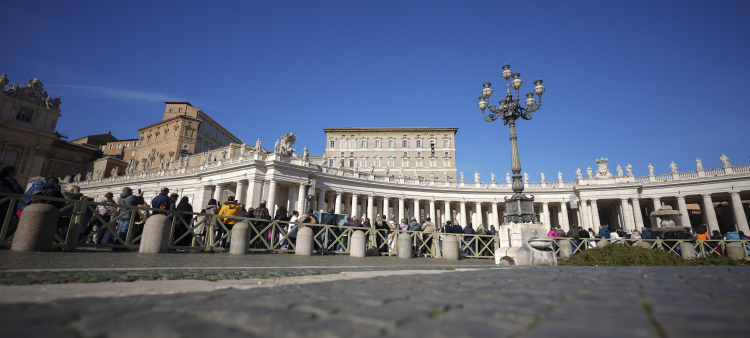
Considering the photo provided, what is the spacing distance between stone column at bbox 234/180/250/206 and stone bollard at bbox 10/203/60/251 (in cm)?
2901

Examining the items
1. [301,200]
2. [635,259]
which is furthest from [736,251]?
[301,200]

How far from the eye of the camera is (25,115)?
49.9 m

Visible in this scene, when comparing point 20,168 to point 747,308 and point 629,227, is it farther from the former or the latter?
point 629,227

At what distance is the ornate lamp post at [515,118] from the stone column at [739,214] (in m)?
38.7

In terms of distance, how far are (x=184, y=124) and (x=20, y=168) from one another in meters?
22.4

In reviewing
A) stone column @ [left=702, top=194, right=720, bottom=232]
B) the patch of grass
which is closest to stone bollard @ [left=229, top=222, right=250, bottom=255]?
the patch of grass

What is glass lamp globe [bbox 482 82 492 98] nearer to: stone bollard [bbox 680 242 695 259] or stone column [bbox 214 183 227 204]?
stone bollard [bbox 680 242 695 259]

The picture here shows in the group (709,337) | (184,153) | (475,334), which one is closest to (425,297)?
(475,334)

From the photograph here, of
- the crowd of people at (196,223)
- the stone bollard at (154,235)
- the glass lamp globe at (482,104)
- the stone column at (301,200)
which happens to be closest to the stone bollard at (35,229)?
the crowd of people at (196,223)

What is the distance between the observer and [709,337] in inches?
46.4

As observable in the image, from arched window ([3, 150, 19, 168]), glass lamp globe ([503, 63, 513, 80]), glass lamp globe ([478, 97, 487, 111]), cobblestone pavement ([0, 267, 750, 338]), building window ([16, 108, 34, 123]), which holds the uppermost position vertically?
building window ([16, 108, 34, 123])

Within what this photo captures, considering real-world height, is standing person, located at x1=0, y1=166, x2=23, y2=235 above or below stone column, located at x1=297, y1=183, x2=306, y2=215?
below

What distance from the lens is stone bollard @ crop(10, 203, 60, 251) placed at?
7.14 metres

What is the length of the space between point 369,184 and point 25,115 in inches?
2110
